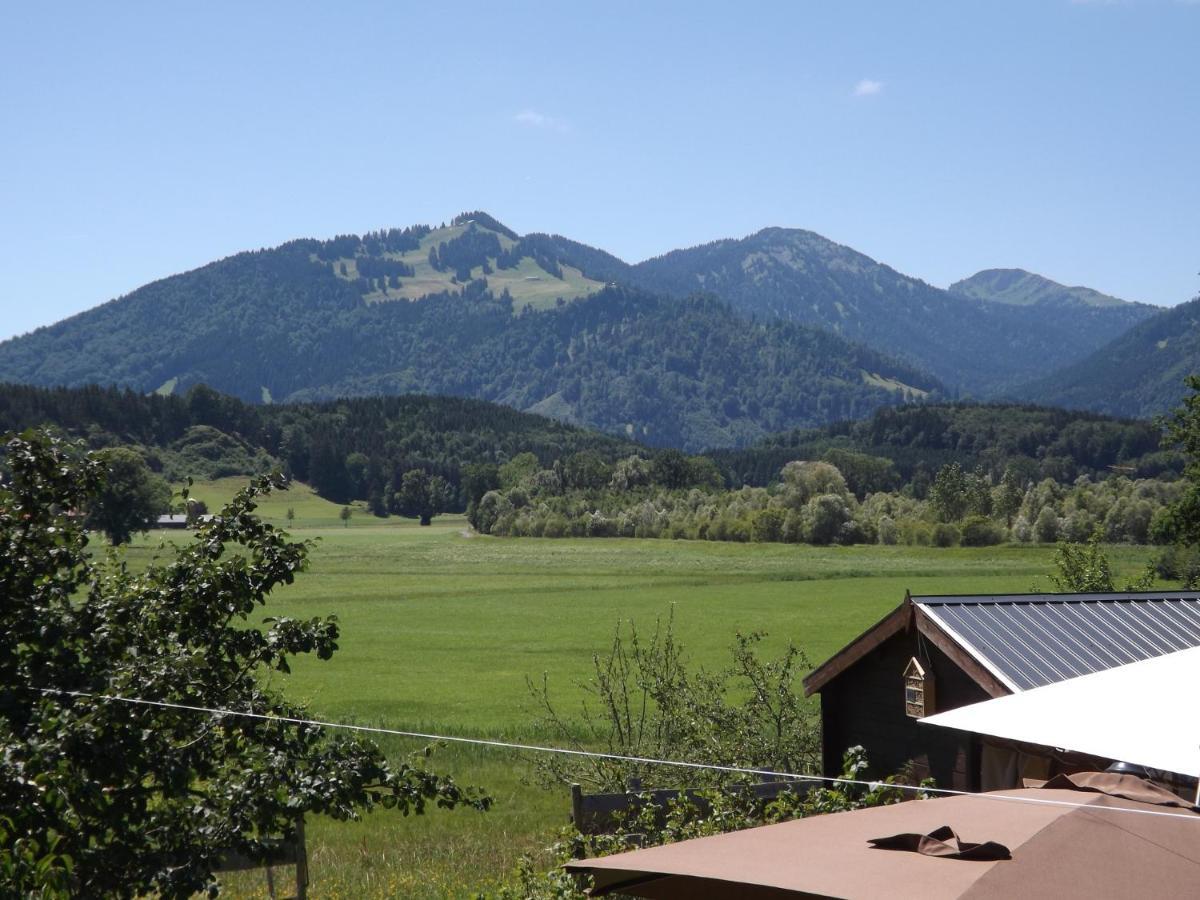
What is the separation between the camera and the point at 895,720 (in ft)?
52.6

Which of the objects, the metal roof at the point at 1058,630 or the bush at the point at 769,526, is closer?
the metal roof at the point at 1058,630

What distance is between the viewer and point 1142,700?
6141 millimetres

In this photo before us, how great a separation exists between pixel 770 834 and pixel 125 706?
4.01 m

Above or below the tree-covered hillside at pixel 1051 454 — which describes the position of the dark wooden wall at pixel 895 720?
below

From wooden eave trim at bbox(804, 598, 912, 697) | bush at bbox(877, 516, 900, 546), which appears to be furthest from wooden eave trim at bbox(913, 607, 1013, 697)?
bush at bbox(877, 516, 900, 546)

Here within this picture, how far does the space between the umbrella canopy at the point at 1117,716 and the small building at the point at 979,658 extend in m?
4.74

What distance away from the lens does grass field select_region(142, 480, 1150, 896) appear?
17984mm

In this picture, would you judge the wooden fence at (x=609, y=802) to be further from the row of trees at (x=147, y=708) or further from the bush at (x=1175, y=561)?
the bush at (x=1175, y=561)

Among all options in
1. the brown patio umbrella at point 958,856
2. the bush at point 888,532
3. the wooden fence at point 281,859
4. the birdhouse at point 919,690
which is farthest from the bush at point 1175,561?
the brown patio umbrella at point 958,856

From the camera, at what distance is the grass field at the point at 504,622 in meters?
18.0

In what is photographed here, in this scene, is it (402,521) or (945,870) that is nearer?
(945,870)

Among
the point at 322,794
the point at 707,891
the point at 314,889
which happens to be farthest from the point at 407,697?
the point at 707,891

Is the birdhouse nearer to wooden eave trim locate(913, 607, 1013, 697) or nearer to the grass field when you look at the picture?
wooden eave trim locate(913, 607, 1013, 697)

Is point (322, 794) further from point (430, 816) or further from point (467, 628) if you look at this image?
point (467, 628)
